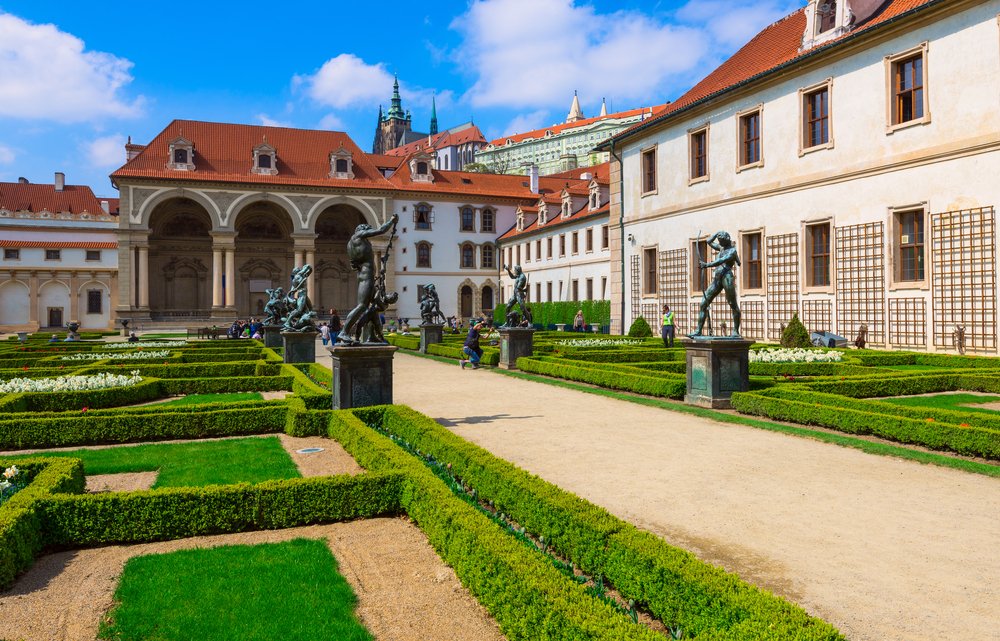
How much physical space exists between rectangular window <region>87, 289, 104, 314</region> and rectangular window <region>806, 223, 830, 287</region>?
54.0 meters

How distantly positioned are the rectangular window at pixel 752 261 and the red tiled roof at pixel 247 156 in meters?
34.5

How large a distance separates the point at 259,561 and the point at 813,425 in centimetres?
789

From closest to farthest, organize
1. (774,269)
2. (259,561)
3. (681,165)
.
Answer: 1. (259,561)
2. (774,269)
3. (681,165)

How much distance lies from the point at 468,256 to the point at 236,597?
5332cm

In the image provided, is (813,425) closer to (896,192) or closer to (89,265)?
(896,192)

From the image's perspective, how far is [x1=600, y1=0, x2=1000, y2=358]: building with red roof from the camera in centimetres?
1742

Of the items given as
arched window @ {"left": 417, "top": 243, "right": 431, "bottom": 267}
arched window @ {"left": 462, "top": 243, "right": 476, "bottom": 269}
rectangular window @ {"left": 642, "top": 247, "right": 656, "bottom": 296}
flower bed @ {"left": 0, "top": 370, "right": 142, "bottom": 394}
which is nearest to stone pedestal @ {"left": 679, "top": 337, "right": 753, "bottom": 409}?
flower bed @ {"left": 0, "top": 370, "right": 142, "bottom": 394}

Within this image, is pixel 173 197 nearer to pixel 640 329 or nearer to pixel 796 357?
pixel 640 329

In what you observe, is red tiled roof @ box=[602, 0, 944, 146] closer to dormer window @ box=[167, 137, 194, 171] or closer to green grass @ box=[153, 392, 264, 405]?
green grass @ box=[153, 392, 264, 405]

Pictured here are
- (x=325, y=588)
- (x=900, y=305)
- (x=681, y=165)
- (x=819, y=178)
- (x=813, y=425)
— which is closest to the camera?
(x=325, y=588)

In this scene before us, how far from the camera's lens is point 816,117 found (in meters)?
22.0

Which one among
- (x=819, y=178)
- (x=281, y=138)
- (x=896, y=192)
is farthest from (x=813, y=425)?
(x=281, y=138)

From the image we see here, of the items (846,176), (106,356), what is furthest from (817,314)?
(106,356)

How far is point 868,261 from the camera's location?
20.0 meters
